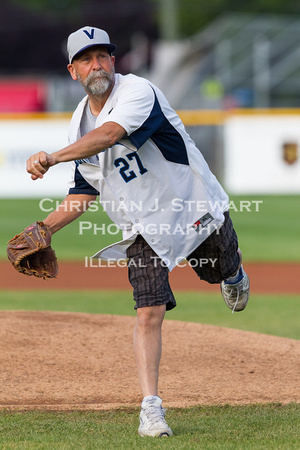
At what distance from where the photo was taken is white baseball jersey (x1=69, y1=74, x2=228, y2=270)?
4094mm

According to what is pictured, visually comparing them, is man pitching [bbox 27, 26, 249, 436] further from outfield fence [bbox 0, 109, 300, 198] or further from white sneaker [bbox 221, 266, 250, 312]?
outfield fence [bbox 0, 109, 300, 198]

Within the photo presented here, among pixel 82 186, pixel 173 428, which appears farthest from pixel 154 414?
pixel 82 186

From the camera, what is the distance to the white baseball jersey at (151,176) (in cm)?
409

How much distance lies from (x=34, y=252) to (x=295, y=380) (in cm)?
186

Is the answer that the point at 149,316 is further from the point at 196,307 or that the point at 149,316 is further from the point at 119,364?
the point at 196,307

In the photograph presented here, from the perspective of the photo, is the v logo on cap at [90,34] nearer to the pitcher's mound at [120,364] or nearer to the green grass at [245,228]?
the pitcher's mound at [120,364]

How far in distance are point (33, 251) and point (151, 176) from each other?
0.80m

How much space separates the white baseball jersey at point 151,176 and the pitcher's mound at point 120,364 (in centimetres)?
95

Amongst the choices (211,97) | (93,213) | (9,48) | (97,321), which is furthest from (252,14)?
(97,321)

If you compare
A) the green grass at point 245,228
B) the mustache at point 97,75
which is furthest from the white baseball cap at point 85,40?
the green grass at point 245,228

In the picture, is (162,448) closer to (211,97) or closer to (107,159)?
(107,159)

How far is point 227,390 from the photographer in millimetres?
4855

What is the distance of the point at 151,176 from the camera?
4.18 metres

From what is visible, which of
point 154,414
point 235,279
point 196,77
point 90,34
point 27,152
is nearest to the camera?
point 154,414
